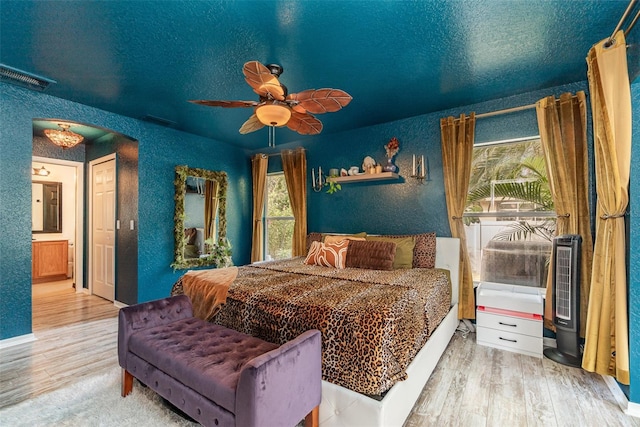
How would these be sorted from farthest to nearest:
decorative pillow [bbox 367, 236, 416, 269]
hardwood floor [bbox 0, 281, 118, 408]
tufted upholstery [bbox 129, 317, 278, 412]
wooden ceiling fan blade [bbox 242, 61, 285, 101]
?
decorative pillow [bbox 367, 236, 416, 269] < hardwood floor [bbox 0, 281, 118, 408] < wooden ceiling fan blade [bbox 242, 61, 285, 101] < tufted upholstery [bbox 129, 317, 278, 412]

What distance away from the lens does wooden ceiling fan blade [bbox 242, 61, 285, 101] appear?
1809 mm

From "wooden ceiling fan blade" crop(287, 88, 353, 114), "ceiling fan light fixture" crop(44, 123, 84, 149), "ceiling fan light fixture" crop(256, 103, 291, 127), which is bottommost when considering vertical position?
"ceiling fan light fixture" crop(256, 103, 291, 127)

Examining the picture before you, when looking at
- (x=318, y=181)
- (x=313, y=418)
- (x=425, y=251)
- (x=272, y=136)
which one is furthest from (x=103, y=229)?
(x=425, y=251)

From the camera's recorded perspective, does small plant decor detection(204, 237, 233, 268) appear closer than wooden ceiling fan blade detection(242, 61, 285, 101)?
No

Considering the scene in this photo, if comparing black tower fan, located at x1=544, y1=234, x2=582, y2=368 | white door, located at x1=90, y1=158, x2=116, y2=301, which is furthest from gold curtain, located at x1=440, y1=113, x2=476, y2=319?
white door, located at x1=90, y1=158, x2=116, y2=301

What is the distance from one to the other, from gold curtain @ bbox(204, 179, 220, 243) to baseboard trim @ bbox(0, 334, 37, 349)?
2.20 metres

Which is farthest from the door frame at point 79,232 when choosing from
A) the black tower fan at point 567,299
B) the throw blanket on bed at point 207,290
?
the black tower fan at point 567,299

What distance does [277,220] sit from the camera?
5113mm

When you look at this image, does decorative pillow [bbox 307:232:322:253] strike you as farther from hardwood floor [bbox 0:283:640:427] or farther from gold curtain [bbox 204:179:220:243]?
hardwood floor [bbox 0:283:640:427]

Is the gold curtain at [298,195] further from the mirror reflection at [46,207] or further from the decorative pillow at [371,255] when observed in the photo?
the mirror reflection at [46,207]

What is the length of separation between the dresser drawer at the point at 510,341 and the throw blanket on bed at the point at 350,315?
21.8 inches

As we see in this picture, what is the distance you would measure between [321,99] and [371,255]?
173 centimetres

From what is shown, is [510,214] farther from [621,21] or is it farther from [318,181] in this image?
[318,181]

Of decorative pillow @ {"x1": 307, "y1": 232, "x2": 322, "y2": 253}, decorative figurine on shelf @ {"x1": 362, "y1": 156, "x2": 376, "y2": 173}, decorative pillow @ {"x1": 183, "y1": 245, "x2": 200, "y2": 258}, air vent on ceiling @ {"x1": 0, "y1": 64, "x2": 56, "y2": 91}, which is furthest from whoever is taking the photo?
decorative pillow @ {"x1": 183, "y1": 245, "x2": 200, "y2": 258}
